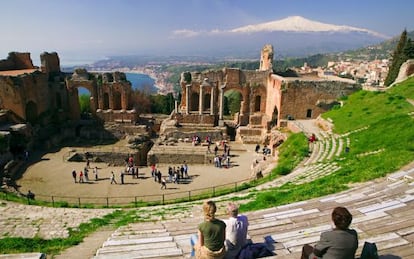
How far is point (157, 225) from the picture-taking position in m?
9.34

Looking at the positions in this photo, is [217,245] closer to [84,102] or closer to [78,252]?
[78,252]

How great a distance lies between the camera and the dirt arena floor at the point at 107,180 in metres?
20.9

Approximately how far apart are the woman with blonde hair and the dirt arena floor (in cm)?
1361

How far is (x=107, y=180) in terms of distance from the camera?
2358 cm

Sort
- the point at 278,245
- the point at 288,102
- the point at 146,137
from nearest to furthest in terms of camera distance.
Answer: the point at 278,245 → the point at 288,102 → the point at 146,137

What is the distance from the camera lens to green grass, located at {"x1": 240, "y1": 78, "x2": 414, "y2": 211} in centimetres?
1170

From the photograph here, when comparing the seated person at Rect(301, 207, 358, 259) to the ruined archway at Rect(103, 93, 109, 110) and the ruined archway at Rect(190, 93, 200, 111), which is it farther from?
the ruined archway at Rect(103, 93, 109, 110)

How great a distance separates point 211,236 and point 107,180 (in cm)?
1978

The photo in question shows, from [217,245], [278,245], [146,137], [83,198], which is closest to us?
[217,245]

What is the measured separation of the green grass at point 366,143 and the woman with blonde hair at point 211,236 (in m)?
5.66

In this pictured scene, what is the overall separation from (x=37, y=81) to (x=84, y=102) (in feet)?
42.5

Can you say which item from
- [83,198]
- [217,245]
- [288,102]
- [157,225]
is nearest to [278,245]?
[217,245]

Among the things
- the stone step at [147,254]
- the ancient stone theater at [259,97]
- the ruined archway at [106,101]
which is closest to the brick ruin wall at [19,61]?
A: the ruined archway at [106,101]

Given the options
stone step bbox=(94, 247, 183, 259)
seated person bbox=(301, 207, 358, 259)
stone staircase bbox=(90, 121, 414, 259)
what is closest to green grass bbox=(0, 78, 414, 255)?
stone staircase bbox=(90, 121, 414, 259)
